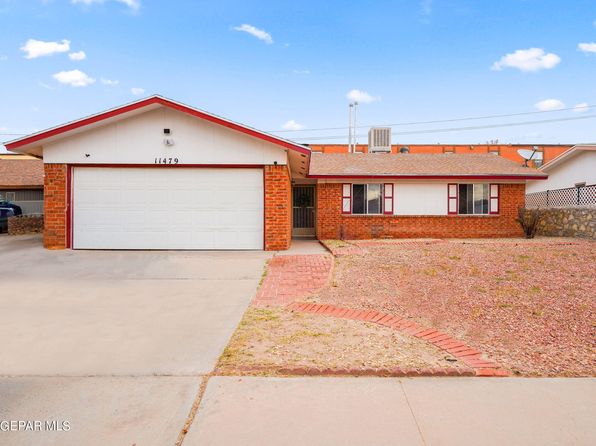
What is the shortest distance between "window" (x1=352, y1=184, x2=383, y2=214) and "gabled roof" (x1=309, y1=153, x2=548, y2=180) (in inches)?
26.2

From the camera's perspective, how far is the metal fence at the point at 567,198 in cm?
1396

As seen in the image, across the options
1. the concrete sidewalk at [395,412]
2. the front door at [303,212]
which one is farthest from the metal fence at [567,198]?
the concrete sidewalk at [395,412]

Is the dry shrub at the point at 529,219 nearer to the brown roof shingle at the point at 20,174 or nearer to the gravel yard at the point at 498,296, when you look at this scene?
the gravel yard at the point at 498,296

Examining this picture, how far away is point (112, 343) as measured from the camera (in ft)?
13.2

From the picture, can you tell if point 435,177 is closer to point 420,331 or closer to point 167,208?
point 167,208

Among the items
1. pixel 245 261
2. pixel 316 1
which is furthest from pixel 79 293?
pixel 316 1

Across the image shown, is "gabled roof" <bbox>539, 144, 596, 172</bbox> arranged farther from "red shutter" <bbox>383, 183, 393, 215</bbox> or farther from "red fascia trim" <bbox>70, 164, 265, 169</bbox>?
"red fascia trim" <bbox>70, 164, 265, 169</bbox>

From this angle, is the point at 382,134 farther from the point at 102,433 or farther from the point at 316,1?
the point at 102,433

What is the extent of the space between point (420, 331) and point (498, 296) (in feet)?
6.81

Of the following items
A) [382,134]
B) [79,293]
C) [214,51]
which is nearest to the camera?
[79,293]

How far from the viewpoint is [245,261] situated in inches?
368

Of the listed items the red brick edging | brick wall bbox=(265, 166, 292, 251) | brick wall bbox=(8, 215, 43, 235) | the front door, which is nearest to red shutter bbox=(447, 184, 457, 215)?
the front door

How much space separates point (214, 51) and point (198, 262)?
49.0ft

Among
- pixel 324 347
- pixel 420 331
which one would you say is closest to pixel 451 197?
pixel 420 331
